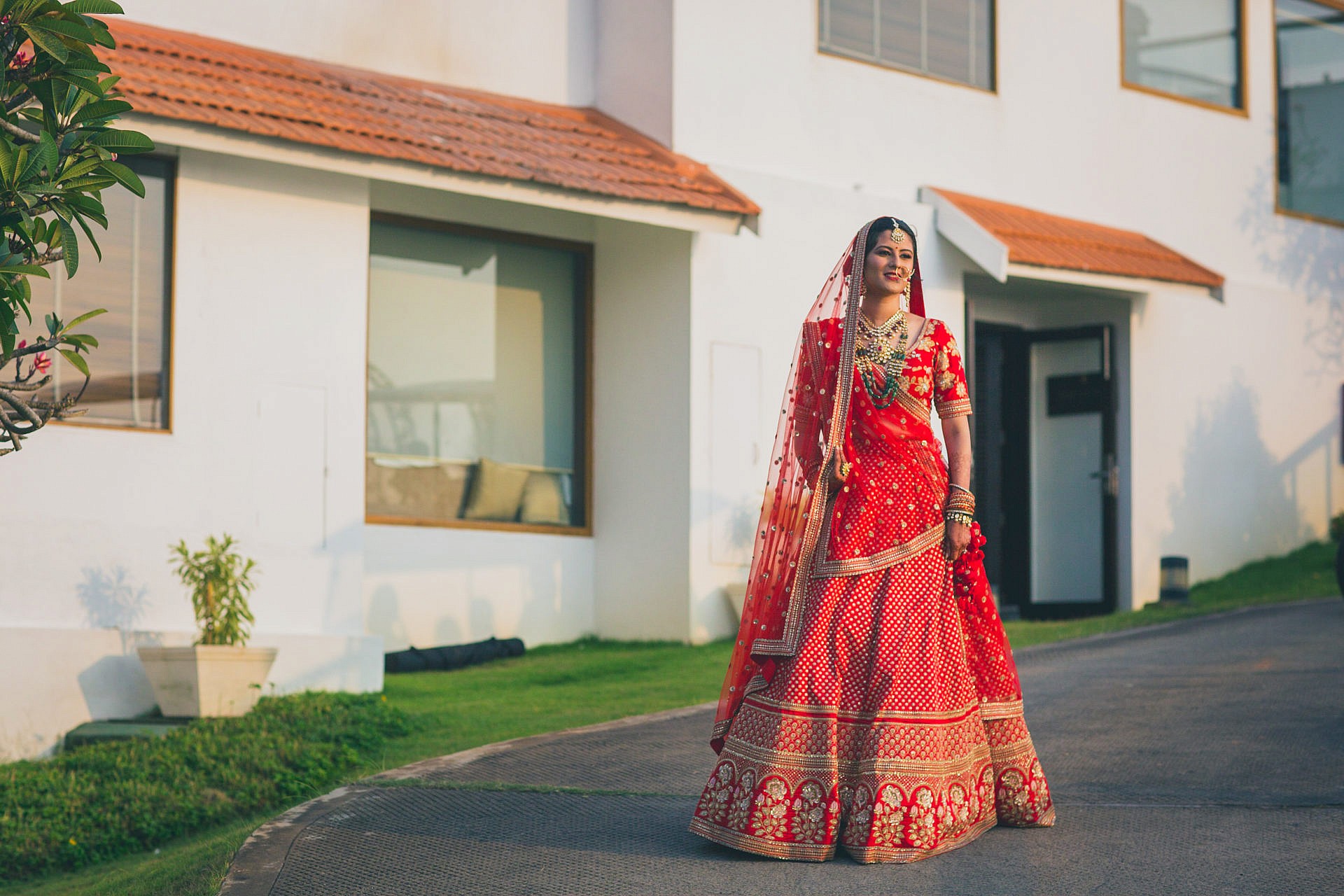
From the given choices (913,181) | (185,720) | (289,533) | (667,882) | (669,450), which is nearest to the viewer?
(667,882)

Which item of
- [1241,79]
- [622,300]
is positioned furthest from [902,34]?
[1241,79]

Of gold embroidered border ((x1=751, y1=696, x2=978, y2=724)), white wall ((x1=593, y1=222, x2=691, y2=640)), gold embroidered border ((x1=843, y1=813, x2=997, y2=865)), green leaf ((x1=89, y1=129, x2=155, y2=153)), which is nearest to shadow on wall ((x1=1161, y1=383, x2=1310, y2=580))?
white wall ((x1=593, y1=222, x2=691, y2=640))

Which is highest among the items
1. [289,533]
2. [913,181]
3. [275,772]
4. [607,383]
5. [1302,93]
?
[1302,93]

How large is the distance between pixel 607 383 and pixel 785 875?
282 inches

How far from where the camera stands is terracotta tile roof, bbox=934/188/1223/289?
12398mm

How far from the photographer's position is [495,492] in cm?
1118

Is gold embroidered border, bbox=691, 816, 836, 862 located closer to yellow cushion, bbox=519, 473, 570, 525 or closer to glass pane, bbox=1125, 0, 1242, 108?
yellow cushion, bbox=519, 473, 570, 525

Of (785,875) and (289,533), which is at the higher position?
(289,533)

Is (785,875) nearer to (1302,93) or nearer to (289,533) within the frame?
(289,533)

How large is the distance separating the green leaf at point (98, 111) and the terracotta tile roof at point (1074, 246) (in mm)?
8461

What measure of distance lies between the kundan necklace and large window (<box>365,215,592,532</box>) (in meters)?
5.70

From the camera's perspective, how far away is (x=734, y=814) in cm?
501

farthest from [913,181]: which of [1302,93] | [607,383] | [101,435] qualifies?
[101,435]

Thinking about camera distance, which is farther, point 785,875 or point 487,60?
point 487,60
